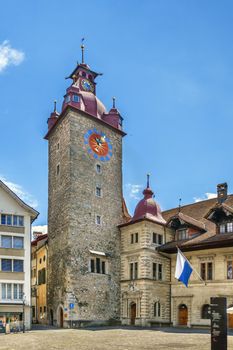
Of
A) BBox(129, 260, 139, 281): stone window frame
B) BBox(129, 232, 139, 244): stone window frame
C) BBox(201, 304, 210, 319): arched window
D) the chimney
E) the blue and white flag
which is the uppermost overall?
the chimney

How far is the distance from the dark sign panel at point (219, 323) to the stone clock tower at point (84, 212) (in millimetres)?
27123

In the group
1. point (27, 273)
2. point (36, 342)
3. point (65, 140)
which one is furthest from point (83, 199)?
point (36, 342)

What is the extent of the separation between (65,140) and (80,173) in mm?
3881

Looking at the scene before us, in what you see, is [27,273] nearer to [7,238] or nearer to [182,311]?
[7,238]

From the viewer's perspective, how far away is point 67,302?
42094 mm

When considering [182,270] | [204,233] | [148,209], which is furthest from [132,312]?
[182,270]

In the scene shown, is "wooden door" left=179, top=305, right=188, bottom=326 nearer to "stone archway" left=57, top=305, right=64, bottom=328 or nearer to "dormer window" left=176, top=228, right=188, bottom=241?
"dormer window" left=176, top=228, right=188, bottom=241

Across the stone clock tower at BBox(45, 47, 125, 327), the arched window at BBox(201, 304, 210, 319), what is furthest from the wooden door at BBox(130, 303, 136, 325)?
the arched window at BBox(201, 304, 210, 319)

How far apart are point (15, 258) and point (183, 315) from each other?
54.8 ft

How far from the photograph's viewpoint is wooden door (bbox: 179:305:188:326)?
4372 centimetres

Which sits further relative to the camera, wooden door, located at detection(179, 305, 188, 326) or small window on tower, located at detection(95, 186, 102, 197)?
small window on tower, located at detection(95, 186, 102, 197)

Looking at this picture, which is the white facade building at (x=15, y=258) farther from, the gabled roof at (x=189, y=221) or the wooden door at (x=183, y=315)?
the wooden door at (x=183, y=315)

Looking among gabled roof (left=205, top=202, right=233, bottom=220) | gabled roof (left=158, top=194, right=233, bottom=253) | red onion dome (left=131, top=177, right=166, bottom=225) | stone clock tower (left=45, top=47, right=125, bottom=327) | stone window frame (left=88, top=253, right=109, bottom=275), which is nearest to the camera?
gabled roof (left=158, top=194, right=233, bottom=253)

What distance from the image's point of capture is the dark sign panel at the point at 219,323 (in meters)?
16.5
